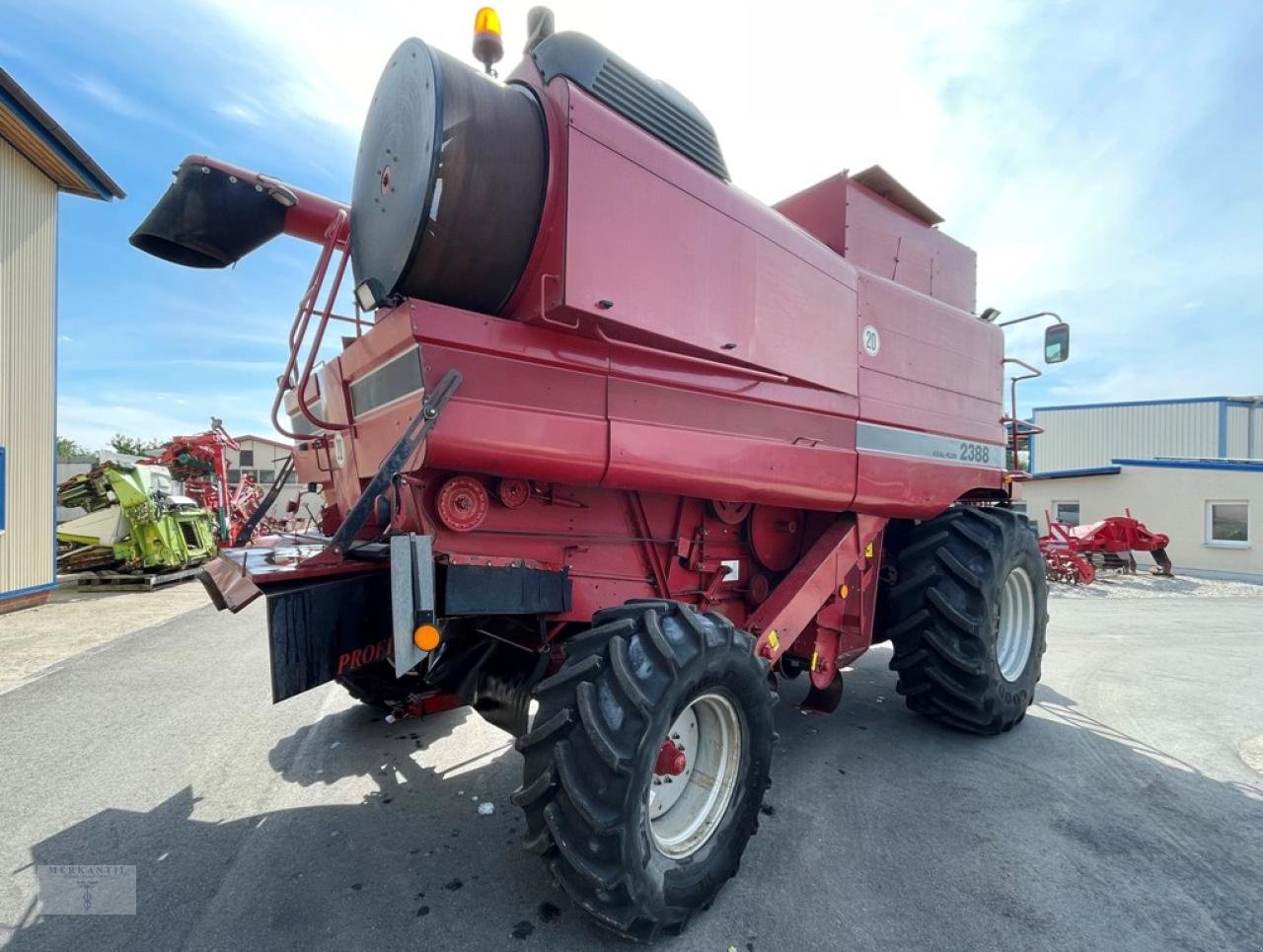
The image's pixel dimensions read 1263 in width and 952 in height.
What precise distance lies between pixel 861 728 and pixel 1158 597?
11855 millimetres

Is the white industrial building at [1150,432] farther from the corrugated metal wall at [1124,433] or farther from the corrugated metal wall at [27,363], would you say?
the corrugated metal wall at [27,363]

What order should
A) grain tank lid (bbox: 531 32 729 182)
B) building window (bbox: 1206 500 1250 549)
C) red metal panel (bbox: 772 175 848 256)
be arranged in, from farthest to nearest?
building window (bbox: 1206 500 1250 549), red metal panel (bbox: 772 175 848 256), grain tank lid (bbox: 531 32 729 182)

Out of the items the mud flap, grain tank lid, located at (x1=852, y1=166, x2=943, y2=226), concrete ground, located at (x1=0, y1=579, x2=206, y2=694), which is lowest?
concrete ground, located at (x1=0, y1=579, x2=206, y2=694)

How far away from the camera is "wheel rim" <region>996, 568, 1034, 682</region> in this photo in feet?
15.7

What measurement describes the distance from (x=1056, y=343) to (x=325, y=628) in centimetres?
529

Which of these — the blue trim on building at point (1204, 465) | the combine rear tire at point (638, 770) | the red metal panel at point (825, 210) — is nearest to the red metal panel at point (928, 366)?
the red metal panel at point (825, 210)

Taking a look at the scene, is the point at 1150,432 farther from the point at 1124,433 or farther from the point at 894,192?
the point at 894,192

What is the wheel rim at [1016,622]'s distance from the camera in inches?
188

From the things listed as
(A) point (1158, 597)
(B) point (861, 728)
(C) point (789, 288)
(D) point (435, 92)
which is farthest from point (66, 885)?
(A) point (1158, 597)

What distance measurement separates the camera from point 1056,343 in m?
4.89

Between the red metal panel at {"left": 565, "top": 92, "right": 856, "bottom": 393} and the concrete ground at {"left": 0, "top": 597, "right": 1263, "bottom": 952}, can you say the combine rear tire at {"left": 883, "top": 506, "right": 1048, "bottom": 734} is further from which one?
the red metal panel at {"left": 565, "top": 92, "right": 856, "bottom": 393}

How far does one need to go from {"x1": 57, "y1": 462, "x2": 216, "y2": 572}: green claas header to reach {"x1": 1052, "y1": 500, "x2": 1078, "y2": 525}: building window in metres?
23.2

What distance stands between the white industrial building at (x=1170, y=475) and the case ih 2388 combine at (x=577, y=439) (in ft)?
40.2

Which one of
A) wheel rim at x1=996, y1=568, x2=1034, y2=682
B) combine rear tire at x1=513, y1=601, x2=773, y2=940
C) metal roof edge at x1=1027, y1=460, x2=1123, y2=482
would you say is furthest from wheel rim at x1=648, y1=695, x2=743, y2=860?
metal roof edge at x1=1027, y1=460, x2=1123, y2=482
